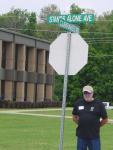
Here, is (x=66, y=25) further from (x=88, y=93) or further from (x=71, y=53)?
(x=88, y=93)

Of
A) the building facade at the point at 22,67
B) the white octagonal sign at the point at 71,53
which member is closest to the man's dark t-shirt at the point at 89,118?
the white octagonal sign at the point at 71,53

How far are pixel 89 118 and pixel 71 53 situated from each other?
1.38 meters

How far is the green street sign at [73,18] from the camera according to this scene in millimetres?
12125

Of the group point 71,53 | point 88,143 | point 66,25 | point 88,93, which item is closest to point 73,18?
point 66,25

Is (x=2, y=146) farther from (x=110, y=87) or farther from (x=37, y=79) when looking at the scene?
(x=110, y=87)

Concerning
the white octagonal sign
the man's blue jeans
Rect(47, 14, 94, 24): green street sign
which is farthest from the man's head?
Rect(47, 14, 94, 24): green street sign

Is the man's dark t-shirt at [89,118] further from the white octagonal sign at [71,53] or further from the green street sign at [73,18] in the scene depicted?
the green street sign at [73,18]

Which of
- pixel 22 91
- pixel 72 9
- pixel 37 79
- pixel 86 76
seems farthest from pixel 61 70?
pixel 72 9

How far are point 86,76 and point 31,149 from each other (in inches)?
3108

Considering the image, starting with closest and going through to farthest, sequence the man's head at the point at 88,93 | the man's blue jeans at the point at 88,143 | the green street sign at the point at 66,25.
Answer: the man's head at the point at 88,93
the green street sign at the point at 66,25
the man's blue jeans at the point at 88,143

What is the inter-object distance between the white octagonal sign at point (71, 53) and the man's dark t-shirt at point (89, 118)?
0.72m

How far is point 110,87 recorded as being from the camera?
3851 inches

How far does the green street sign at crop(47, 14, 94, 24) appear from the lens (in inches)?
477

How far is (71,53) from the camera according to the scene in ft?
40.3
